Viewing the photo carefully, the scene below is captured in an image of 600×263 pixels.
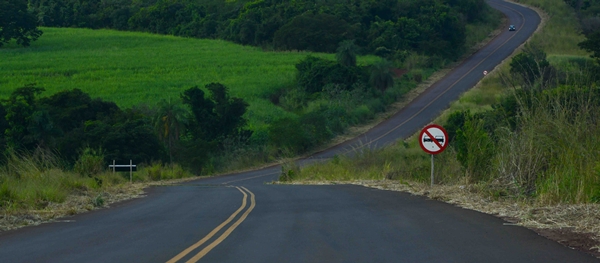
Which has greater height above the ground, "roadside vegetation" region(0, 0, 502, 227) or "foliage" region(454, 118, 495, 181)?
"foliage" region(454, 118, 495, 181)

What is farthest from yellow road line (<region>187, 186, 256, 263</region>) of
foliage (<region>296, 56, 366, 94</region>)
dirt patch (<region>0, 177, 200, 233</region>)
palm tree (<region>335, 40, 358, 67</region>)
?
palm tree (<region>335, 40, 358, 67</region>)

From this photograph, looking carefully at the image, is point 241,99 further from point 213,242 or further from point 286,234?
point 213,242

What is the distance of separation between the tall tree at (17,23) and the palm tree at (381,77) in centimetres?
4631

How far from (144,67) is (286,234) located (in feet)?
232

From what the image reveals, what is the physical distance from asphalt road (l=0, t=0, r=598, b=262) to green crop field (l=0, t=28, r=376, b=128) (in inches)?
1672

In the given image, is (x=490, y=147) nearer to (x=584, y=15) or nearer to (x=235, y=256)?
(x=235, y=256)

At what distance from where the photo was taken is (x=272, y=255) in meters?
8.85

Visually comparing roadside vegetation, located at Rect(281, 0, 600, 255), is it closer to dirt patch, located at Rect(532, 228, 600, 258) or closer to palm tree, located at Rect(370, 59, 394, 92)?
dirt patch, located at Rect(532, 228, 600, 258)

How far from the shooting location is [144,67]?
3095 inches

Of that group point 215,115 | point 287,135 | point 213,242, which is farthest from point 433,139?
point 215,115

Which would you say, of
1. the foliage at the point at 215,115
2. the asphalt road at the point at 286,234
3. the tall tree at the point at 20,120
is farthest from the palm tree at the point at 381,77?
the asphalt road at the point at 286,234

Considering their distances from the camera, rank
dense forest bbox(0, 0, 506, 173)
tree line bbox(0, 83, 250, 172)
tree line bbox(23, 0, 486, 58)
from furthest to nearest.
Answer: tree line bbox(23, 0, 486, 58), dense forest bbox(0, 0, 506, 173), tree line bbox(0, 83, 250, 172)

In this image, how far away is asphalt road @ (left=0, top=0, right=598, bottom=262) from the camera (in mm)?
8820

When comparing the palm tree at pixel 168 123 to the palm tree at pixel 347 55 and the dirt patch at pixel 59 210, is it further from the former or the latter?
the palm tree at pixel 347 55
